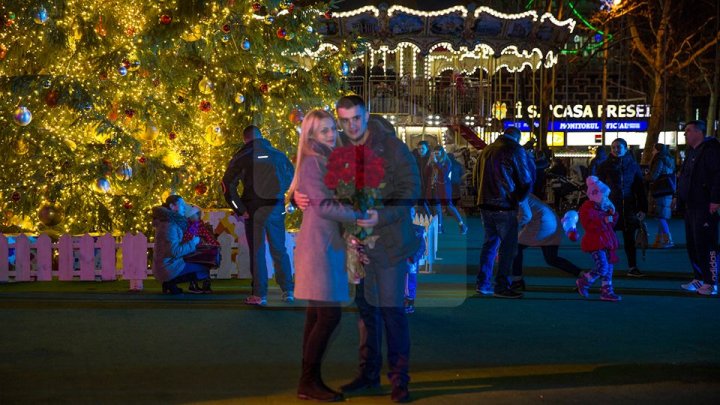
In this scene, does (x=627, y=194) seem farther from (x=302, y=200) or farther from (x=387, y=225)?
(x=302, y=200)

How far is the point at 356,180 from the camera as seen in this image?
640 cm

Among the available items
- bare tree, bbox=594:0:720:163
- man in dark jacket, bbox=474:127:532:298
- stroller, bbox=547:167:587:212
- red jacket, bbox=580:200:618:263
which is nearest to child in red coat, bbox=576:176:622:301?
red jacket, bbox=580:200:618:263

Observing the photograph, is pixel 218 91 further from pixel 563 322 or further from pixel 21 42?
pixel 563 322

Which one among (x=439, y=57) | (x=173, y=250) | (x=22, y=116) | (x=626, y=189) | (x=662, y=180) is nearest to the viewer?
(x=173, y=250)

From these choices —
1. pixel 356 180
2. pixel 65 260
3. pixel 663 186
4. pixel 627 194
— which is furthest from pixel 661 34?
pixel 356 180

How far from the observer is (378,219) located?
21.4ft

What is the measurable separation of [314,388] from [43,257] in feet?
23.8

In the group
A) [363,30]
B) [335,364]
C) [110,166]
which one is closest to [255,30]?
[110,166]

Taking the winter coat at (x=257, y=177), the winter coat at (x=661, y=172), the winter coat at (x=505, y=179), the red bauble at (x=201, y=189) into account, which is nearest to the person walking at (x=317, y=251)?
the winter coat at (x=257, y=177)

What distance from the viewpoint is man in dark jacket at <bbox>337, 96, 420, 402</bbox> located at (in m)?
6.63

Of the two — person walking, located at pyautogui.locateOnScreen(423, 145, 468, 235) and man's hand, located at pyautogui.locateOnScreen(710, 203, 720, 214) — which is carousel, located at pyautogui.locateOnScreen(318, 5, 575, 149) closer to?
person walking, located at pyautogui.locateOnScreen(423, 145, 468, 235)

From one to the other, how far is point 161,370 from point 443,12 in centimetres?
1602

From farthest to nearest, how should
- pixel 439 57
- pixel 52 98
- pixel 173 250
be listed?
pixel 439 57, pixel 52 98, pixel 173 250

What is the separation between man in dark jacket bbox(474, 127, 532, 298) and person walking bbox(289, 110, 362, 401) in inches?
207
